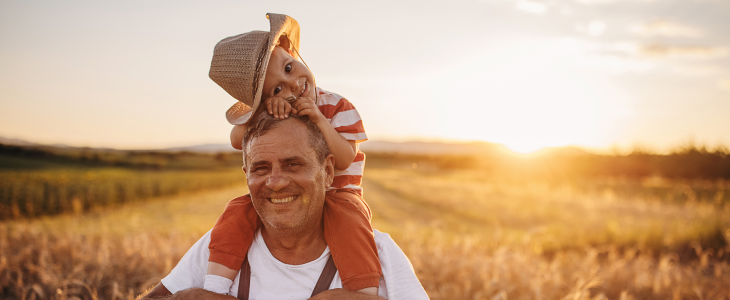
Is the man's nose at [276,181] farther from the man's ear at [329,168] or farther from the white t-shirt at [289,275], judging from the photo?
the white t-shirt at [289,275]

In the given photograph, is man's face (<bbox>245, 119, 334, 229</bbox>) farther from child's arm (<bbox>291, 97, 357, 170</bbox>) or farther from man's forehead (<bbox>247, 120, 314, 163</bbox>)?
child's arm (<bbox>291, 97, 357, 170</bbox>)

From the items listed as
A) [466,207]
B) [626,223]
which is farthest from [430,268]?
[466,207]

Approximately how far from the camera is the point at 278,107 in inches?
97.9

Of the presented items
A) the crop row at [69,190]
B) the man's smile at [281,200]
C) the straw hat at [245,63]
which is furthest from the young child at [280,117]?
the crop row at [69,190]

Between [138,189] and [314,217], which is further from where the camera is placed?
[138,189]

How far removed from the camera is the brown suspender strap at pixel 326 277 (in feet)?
8.14

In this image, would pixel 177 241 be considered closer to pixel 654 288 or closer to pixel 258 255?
pixel 258 255

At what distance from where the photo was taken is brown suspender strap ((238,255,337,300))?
2492mm

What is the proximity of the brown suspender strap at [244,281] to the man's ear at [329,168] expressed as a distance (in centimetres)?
84

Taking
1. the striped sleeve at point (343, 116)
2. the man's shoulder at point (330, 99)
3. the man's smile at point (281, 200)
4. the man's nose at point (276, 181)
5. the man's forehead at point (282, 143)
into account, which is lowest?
the man's smile at point (281, 200)

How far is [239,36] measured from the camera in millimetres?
2693

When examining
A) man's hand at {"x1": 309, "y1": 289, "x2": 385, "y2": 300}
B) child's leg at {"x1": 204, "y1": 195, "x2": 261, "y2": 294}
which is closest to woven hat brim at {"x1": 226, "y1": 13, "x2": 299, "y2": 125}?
child's leg at {"x1": 204, "y1": 195, "x2": 261, "y2": 294}

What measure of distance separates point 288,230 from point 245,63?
3.90 feet

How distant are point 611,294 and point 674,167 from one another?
1607 inches
